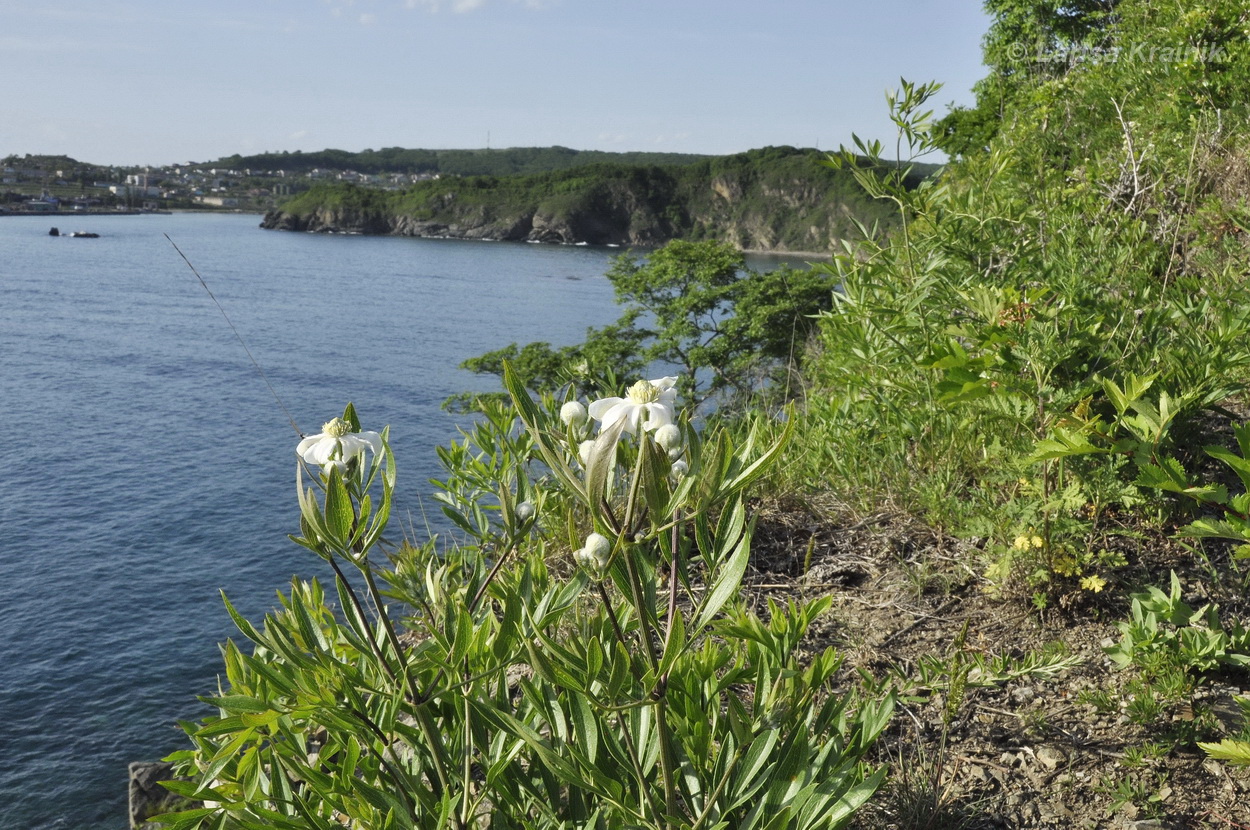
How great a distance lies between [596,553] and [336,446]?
48 cm

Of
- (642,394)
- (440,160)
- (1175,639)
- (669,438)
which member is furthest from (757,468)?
(440,160)

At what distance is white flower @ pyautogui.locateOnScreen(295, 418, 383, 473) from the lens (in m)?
1.32

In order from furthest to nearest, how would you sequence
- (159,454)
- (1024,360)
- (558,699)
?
(159,454)
(1024,360)
(558,699)

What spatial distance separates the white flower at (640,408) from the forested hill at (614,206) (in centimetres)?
7459

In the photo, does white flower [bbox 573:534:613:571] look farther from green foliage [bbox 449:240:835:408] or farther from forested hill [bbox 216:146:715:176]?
forested hill [bbox 216:146:715:176]

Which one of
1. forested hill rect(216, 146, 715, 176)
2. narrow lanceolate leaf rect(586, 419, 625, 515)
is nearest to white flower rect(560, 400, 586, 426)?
narrow lanceolate leaf rect(586, 419, 625, 515)

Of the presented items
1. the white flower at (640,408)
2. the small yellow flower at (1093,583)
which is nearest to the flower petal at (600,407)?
the white flower at (640,408)

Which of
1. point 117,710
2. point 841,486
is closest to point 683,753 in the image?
point 841,486

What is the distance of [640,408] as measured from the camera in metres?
1.18

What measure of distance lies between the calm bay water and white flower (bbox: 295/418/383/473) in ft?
7.10

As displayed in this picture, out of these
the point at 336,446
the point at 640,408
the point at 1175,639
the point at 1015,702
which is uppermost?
the point at 640,408

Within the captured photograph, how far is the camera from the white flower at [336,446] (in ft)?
4.32

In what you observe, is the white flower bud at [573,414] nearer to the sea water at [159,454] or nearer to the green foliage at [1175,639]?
the sea water at [159,454]

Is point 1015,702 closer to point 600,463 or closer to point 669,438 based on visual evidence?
point 669,438
